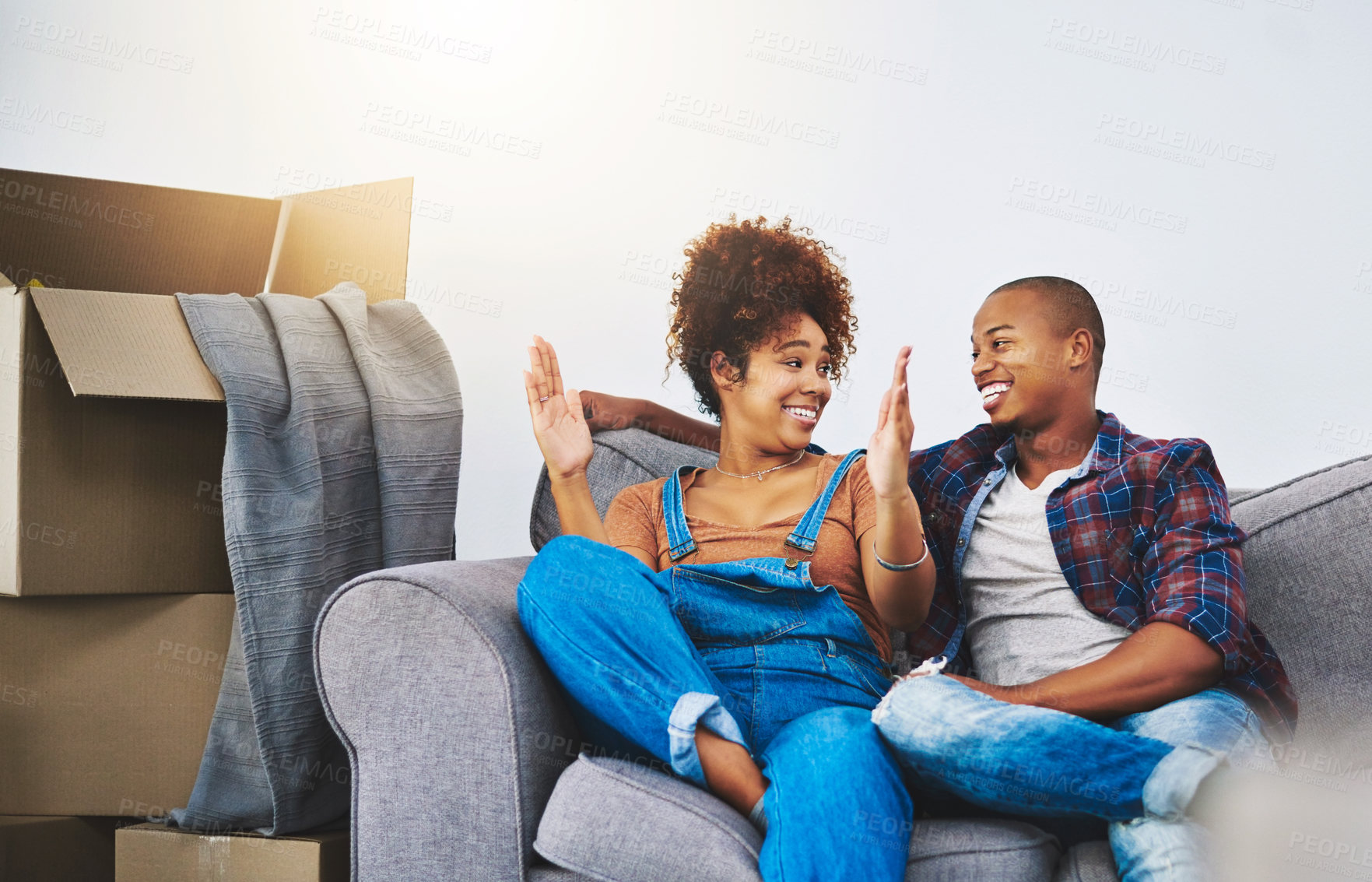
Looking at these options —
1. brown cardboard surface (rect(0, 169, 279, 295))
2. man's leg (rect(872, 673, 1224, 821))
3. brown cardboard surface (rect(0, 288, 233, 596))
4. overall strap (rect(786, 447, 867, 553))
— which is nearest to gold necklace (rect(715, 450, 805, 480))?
overall strap (rect(786, 447, 867, 553))

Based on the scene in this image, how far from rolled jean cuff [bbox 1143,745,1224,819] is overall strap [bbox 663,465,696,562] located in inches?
26.2

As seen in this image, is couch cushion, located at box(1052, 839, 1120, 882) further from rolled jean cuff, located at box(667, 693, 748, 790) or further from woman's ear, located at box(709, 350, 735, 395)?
woman's ear, located at box(709, 350, 735, 395)

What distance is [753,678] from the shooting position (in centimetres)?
115

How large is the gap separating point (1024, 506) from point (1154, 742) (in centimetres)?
48

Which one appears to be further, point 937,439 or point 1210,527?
point 937,439

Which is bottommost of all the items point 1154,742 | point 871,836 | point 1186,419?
point 871,836

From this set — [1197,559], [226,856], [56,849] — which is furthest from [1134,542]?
[56,849]

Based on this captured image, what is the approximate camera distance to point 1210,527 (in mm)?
1178

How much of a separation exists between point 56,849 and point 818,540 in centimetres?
116

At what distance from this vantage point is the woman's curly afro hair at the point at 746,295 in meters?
1.56

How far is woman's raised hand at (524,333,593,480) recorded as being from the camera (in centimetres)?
152

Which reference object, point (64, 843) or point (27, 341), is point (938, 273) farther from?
point (64, 843)

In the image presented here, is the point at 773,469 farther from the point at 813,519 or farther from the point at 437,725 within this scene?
the point at 437,725

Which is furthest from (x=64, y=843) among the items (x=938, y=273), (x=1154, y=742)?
(x=938, y=273)
